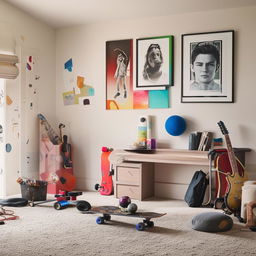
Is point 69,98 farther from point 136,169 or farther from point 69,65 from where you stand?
point 136,169

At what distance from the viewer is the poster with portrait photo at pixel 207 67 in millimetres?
5305

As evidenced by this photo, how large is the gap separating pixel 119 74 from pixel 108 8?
91 centimetres

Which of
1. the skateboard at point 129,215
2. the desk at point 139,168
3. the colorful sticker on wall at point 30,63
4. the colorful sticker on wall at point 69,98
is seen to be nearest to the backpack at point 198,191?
the desk at point 139,168

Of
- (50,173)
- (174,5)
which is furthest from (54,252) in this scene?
(174,5)

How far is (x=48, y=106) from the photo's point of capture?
638 cm

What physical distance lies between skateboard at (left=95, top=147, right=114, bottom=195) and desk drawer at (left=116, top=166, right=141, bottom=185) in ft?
0.96

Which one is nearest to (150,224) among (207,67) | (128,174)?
(128,174)

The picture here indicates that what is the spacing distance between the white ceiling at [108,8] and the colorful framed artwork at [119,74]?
39cm

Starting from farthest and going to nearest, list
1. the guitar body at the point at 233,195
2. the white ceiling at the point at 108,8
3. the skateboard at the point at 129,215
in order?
the white ceiling at the point at 108,8 → the guitar body at the point at 233,195 → the skateboard at the point at 129,215

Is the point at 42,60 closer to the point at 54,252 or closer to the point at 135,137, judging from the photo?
the point at 135,137

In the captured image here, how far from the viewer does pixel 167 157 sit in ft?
17.1

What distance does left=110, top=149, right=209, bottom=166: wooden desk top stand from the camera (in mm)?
5062

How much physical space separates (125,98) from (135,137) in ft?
1.80

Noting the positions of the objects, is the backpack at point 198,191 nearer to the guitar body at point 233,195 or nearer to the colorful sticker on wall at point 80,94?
the guitar body at point 233,195
